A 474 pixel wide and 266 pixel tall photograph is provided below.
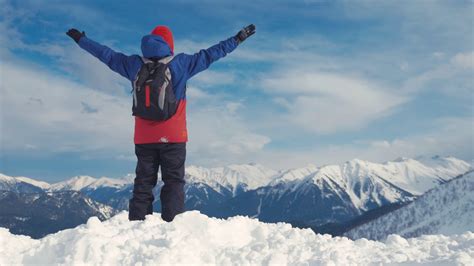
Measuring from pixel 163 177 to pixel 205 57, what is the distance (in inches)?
91.3

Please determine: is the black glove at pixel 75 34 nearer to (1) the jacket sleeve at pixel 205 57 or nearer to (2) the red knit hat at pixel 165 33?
(2) the red knit hat at pixel 165 33

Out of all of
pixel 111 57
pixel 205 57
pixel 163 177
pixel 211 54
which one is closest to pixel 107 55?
pixel 111 57

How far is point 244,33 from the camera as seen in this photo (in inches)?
358

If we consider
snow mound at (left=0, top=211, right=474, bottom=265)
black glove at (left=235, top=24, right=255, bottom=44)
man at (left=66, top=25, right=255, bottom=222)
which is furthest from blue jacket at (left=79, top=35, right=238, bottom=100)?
snow mound at (left=0, top=211, right=474, bottom=265)

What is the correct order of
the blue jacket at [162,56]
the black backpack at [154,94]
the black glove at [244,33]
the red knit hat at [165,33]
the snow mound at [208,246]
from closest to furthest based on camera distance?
the snow mound at [208,246] < the black backpack at [154,94] < the blue jacket at [162,56] < the red knit hat at [165,33] < the black glove at [244,33]

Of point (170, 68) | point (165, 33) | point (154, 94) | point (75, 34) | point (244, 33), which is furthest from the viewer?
point (75, 34)

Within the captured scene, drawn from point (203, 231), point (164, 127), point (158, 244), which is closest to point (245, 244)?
point (203, 231)

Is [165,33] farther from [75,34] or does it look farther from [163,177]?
[163,177]

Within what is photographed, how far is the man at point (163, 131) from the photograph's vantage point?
833 centimetres

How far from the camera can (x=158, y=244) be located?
262 inches

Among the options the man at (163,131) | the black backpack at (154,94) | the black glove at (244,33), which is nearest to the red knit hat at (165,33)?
the man at (163,131)

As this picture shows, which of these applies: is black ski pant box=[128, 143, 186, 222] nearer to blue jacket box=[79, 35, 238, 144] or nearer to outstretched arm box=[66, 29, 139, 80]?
blue jacket box=[79, 35, 238, 144]

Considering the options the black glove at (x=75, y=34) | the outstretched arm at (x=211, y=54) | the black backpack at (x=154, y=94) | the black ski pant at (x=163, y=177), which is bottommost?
the black ski pant at (x=163, y=177)

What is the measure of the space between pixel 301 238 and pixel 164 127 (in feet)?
9.74
